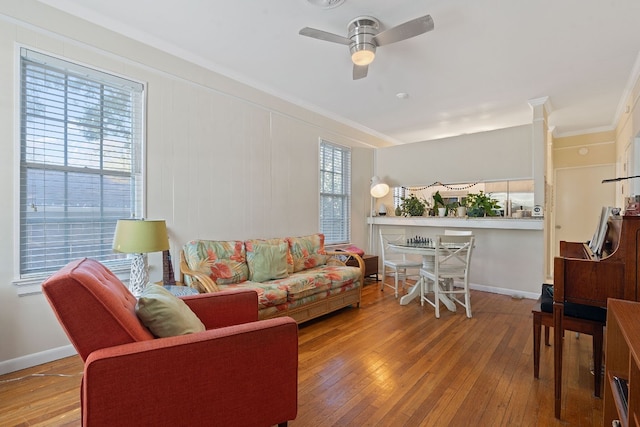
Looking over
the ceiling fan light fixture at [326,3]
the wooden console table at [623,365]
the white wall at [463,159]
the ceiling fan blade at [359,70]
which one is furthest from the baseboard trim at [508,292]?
the ceiling fan light fixture at [326,3]

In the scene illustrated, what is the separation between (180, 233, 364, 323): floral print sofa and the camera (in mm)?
2867

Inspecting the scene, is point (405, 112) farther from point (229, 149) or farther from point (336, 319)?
point (336, 319)

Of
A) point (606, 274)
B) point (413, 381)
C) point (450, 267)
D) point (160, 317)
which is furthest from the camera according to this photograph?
point (450, 267)

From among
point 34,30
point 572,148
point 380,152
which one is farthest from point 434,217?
point 34,30

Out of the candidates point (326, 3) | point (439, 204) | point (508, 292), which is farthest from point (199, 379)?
point (439, 204)

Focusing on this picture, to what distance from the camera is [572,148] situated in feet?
19.1

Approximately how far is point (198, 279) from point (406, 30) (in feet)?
8.57

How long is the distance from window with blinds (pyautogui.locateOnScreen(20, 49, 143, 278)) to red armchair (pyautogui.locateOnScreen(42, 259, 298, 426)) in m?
1.35

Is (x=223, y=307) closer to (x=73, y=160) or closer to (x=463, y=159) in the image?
(x=73, y=160)

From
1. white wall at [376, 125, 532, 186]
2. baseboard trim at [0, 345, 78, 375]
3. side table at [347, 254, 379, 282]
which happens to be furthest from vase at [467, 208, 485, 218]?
baseboard trim at [0, 345, 78, 375]

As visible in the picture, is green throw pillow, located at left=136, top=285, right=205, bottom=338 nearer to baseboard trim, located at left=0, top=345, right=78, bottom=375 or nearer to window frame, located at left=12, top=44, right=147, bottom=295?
window frame, located at left=12, top=44, right=147, bottom=295

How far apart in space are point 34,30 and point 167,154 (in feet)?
4.07

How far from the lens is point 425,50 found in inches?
119

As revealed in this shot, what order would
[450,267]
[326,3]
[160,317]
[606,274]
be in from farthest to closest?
[450,267], [326,3], [606,274], [160,317]
